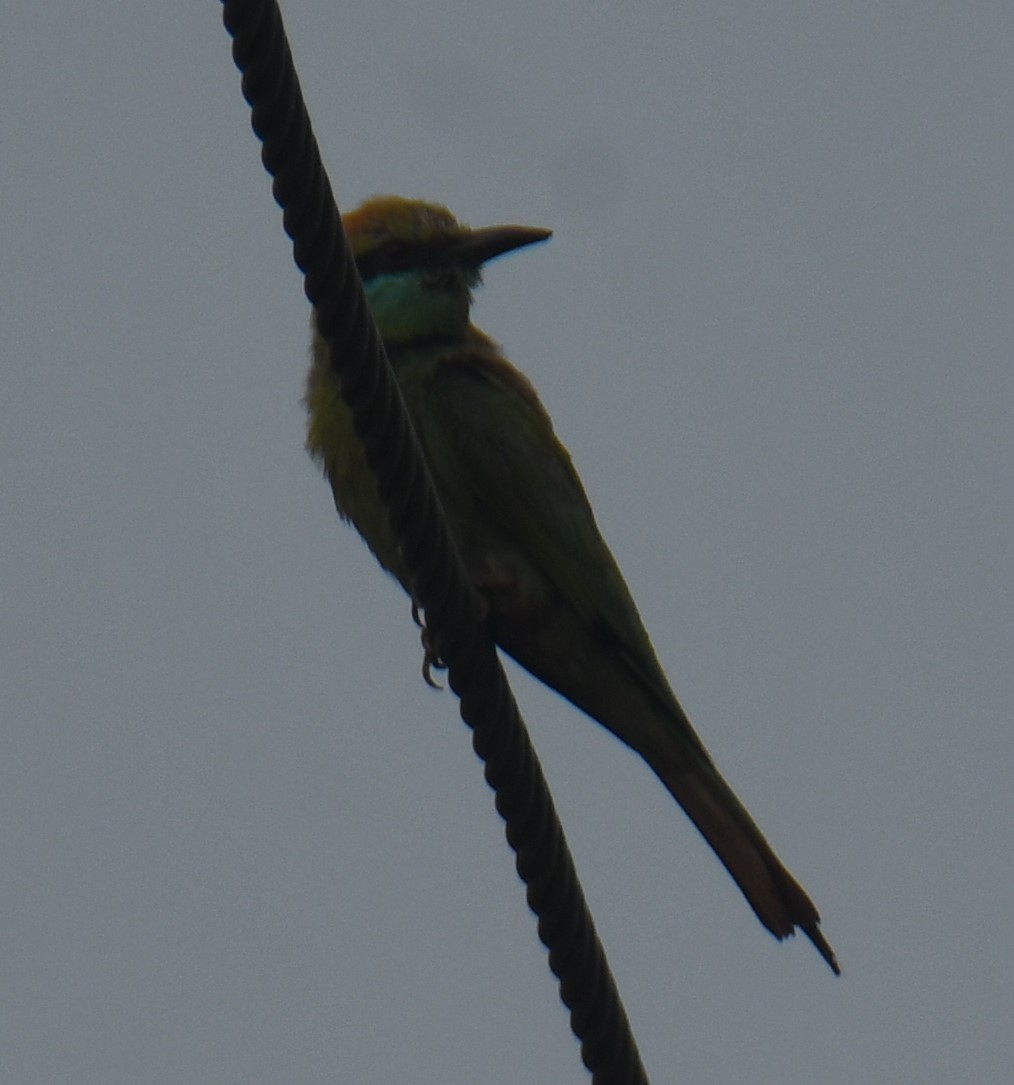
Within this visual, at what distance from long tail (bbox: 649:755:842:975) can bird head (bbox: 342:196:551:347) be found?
4.34 ft

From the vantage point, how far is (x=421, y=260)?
521 centimetres

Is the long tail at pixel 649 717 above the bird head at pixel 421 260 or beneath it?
beneath

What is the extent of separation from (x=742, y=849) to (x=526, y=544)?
930 millimetres

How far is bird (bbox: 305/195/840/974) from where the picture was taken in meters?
4.73

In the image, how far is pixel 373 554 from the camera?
16.6 ft

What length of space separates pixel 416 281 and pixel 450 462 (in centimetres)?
66

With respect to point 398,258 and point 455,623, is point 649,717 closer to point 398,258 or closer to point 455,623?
point 398,258

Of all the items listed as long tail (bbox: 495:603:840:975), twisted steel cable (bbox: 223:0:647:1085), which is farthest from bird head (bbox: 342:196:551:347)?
twisted steel cable (bbox: 223:0:647:1085)

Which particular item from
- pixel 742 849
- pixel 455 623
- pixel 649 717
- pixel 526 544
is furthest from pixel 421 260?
pixel 455 623

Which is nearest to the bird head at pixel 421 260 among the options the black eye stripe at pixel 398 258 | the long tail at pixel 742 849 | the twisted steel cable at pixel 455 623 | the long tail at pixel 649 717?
the black eye stripe at pixel 398 258

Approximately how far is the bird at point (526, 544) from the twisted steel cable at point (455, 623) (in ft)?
4.62

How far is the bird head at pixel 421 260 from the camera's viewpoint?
5.07 meters

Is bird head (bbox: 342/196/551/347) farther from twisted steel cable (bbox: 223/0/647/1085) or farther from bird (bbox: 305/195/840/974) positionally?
twisted steel cable (bbox: 223/0/647/1085)

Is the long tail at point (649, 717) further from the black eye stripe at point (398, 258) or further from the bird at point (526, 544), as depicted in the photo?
the black eye stripe at point (398, 258)
